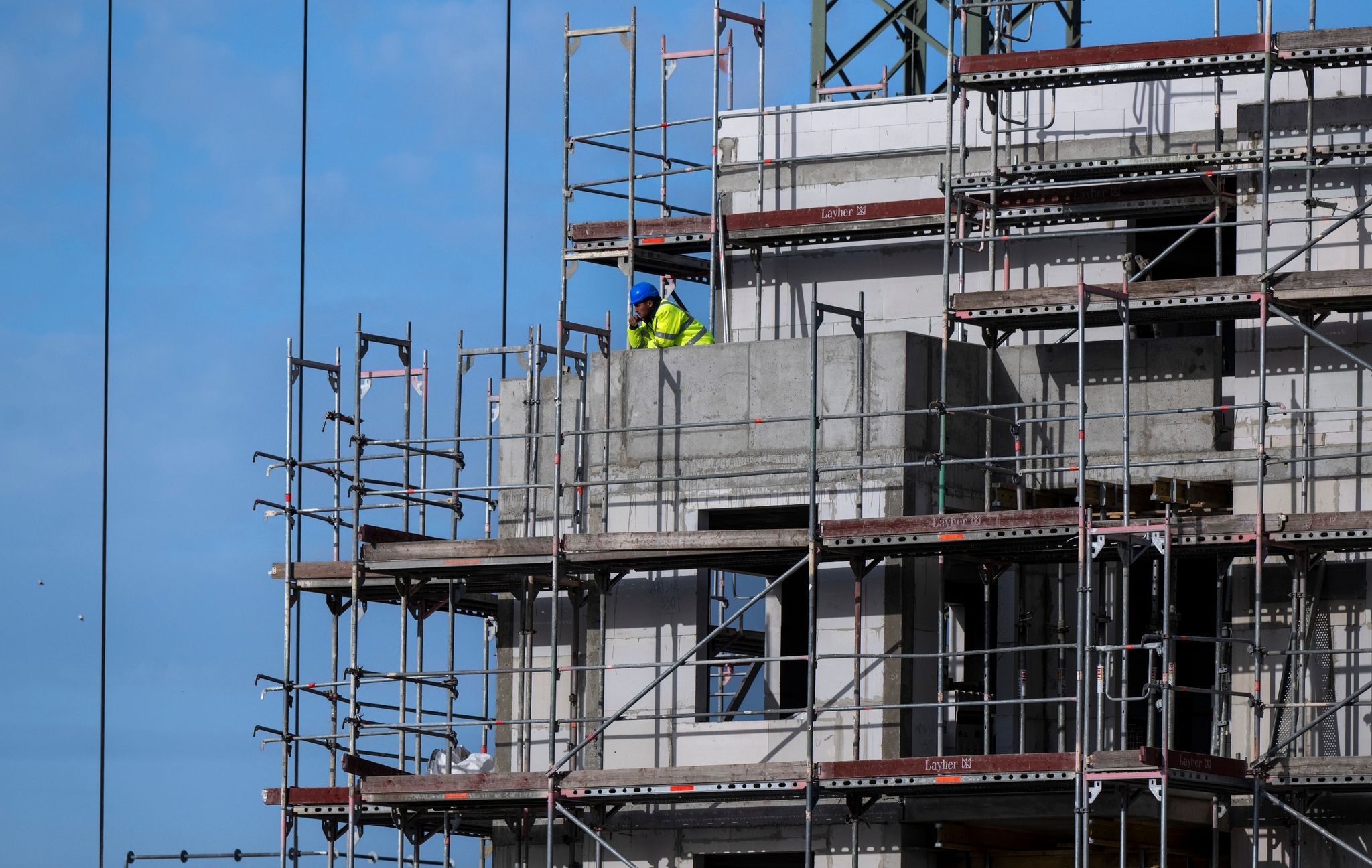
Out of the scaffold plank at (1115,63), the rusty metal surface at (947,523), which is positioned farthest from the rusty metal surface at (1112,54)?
the rusty metal surface at (947,523)

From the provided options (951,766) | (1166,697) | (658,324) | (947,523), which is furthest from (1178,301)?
(658,324)

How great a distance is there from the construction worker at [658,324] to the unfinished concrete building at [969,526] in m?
0.52

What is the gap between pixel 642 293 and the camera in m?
27.3

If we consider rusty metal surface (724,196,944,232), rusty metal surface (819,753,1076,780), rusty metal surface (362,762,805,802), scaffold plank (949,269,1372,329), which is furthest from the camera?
rusty metal surface (724,196,944,232)

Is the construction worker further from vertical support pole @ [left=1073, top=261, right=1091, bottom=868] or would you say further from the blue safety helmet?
vertical support pole @ [left=1073, top=261, right=1091, bottom=868]

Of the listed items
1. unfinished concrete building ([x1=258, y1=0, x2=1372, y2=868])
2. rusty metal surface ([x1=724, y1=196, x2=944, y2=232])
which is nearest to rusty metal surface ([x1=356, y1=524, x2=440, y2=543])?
unfinished concrete building ([x1=258, y1=0, x2=1372, y2=868])

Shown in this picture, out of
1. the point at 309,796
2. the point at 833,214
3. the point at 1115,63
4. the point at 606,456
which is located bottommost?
the point at 309,796

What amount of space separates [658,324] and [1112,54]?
5.18m

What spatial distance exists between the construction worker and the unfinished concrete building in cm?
52

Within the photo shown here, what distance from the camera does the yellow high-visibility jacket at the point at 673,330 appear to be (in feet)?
88.4

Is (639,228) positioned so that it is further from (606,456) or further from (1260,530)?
(1260,530)

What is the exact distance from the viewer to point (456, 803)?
25.4m

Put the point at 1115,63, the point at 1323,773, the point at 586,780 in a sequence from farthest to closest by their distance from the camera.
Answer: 1. the point at 1115,63
2. the point at 586,780
3. the point at 1323,773

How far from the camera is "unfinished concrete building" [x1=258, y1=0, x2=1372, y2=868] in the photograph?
23859 mm
